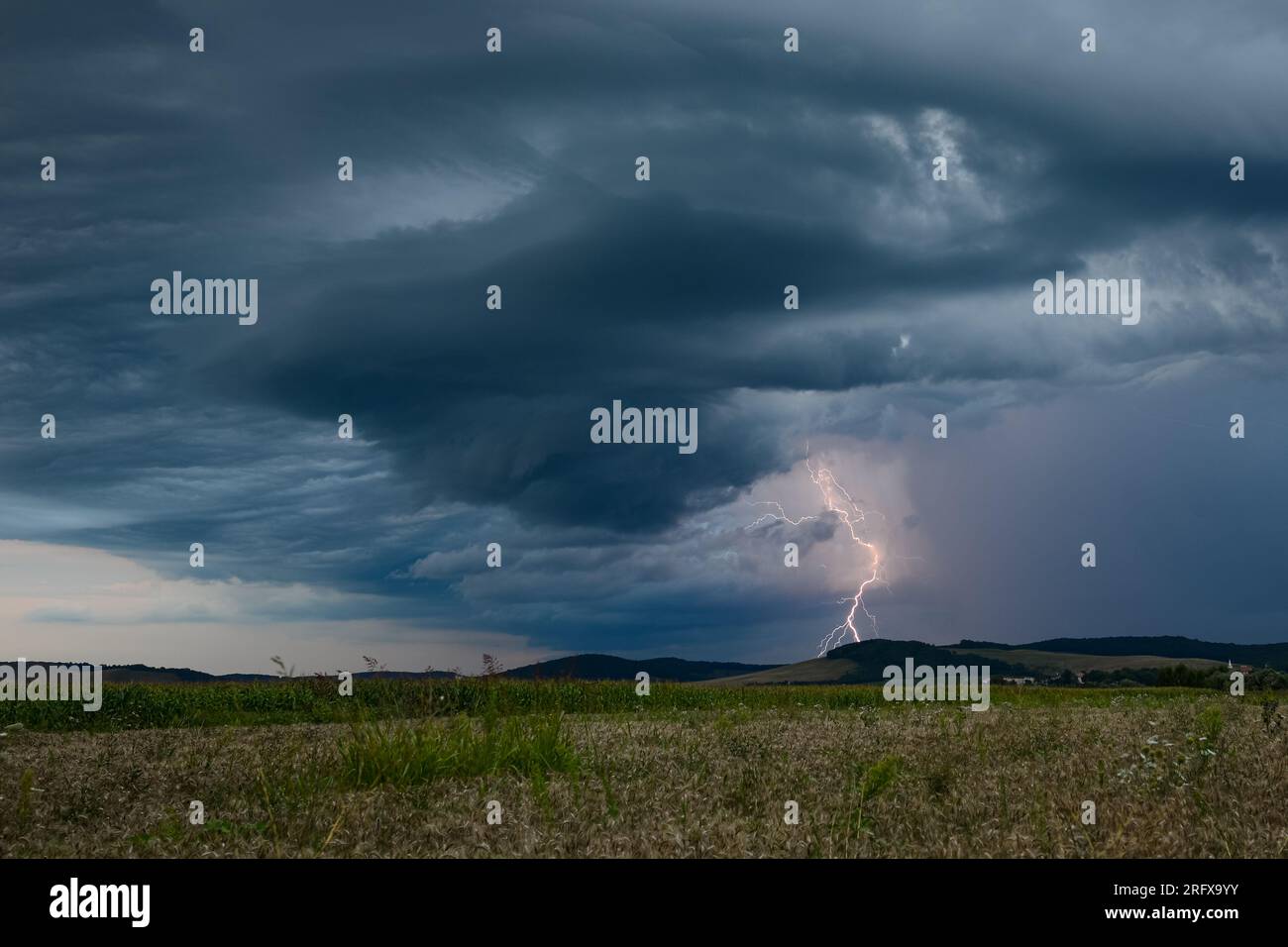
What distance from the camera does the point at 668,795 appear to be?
1116 centimetres

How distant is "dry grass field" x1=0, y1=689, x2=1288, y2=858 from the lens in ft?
29.9

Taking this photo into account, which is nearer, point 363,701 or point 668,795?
point 668,795

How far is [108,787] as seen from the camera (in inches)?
529

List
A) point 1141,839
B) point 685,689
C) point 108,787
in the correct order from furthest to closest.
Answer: point 685,689 < point 108,787 < point 1141,839

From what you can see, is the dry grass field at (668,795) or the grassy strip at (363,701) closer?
the dry grass field at (668,795)

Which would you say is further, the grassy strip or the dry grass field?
the grassy strip

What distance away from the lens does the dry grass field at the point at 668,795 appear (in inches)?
358

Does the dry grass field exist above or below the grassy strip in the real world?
above

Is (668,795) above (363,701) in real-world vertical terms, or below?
above

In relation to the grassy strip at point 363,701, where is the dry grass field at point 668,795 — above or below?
above
